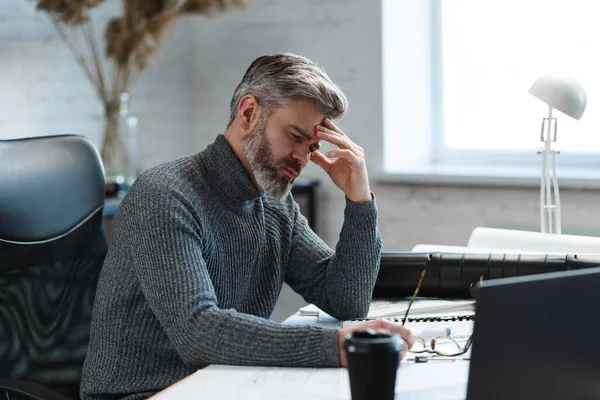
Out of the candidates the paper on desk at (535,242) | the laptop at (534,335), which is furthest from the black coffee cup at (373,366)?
the paper on desk at (535,242)

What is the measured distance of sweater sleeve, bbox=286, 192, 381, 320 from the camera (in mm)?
1632

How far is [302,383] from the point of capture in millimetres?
1198

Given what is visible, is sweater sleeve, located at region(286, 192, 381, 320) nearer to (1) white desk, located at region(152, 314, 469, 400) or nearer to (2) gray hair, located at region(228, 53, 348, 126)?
(2) gray hair, located at region(228, 53, 348, 126)

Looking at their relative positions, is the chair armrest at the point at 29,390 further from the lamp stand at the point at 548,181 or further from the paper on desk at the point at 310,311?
the lamp stand at the point at 548,181

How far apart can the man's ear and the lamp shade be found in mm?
842

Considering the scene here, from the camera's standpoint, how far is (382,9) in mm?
3264

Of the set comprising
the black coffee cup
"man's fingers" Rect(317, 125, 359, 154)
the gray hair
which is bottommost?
the black coffee cup

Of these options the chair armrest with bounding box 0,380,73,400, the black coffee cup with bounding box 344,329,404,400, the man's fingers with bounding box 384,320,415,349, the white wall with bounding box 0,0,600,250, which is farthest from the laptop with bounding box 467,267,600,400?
the white wall with bounding box 0,0,600,250

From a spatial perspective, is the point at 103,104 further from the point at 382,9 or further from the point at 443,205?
the point at 443,205

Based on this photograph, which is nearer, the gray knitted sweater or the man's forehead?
the gray knitted sweater

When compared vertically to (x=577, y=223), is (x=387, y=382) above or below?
above

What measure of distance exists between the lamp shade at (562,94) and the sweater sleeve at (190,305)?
1.03 m

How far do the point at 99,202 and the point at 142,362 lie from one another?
414mm

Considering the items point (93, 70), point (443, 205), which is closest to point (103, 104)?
point (93, 70)
